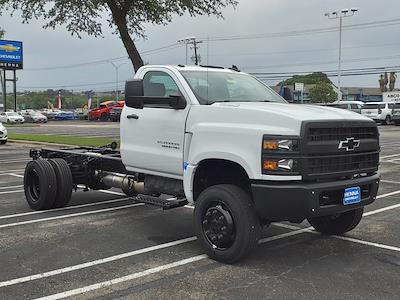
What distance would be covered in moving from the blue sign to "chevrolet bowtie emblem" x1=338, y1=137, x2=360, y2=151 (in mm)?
55820

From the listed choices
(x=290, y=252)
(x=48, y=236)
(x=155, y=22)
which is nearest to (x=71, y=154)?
(x=48, y=236)

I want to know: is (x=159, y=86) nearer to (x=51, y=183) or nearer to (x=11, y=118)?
(x=51, y=183)

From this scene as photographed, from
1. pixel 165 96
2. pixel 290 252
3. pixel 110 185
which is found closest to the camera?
pixel 290 252

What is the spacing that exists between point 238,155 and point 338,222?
2114 millimetres

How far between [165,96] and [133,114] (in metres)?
0.67

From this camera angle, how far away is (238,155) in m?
5.39

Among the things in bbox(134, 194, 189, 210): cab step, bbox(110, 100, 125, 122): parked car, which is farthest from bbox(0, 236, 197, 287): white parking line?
bbox(110, 100, 125, 122): parked car

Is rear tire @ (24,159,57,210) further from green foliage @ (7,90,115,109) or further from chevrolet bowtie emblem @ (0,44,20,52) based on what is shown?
green foliage @ (7,90,115,109)

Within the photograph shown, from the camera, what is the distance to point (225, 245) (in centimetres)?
559

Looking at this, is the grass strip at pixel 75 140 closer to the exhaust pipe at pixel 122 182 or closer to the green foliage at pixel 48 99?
the exhaust pipe at pixel 122 182

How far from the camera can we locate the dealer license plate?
547cm

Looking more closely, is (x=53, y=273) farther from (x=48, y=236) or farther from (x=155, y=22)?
(x=155, y=22)

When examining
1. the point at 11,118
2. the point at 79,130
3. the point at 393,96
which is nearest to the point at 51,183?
the point at 79,130

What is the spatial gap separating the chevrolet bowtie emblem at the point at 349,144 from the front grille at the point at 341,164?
0.07m
